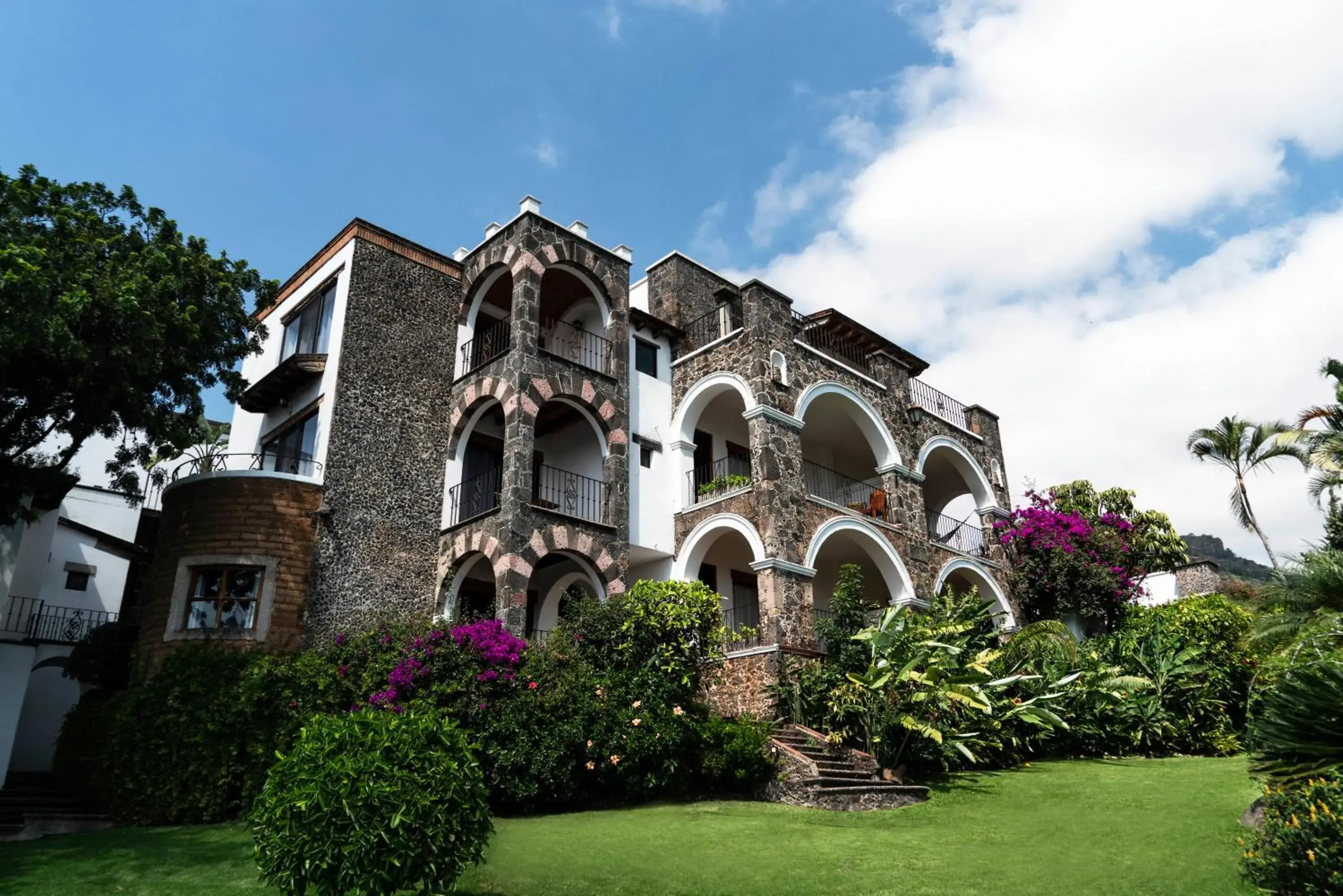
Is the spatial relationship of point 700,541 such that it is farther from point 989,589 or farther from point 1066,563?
point 1066,563

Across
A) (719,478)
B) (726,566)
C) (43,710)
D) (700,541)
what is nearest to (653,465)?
(719,478)

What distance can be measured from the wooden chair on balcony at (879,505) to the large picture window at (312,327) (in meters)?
13.5

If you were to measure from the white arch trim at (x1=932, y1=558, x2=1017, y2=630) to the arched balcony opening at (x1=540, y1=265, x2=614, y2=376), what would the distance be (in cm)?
1051

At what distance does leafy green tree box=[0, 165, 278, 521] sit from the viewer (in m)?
13.6

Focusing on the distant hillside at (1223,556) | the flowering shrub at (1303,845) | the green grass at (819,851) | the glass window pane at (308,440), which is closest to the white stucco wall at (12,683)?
the green grass at (819,851)

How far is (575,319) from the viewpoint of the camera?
75.8 feet

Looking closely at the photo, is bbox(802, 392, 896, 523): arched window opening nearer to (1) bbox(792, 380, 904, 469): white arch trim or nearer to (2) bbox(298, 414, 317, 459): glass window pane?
(1) bbox(792, 380, 904, 469): white arch trim

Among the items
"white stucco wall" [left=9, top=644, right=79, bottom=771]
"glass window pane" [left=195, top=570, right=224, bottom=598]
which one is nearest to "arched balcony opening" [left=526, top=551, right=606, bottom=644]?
"glass window pane" [left=195, top=570, right=224, bottom=598]

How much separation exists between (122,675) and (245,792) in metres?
5.47

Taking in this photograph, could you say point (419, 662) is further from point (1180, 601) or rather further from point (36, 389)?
point (1180, 601)

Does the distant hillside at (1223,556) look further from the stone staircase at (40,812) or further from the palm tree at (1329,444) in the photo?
Result: the stone staircase at (40,812)

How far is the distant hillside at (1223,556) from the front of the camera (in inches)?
3253

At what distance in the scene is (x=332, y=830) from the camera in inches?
289

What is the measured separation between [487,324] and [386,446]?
4.51 metres
